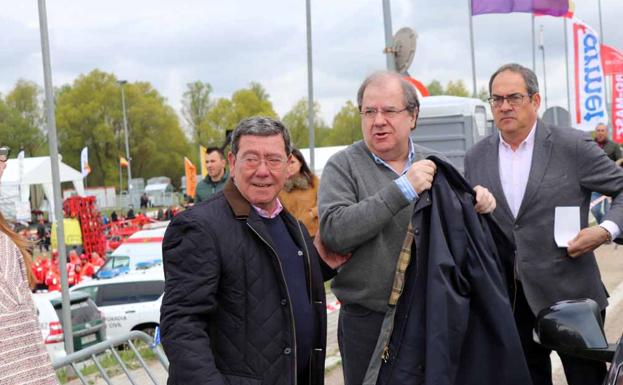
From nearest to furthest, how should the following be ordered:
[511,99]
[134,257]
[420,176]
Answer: [420,176]
[511,99]
[134,257]

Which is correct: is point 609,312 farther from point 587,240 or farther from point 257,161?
point 257,161

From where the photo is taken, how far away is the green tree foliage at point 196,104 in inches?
2623

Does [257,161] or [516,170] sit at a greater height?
[257,161]

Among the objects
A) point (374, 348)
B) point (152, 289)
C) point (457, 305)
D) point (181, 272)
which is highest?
point (181, 272)

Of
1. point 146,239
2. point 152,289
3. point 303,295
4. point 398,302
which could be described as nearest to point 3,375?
point 303,295

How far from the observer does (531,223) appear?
359cm

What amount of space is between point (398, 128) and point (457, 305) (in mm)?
764

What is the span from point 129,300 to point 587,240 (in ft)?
38.2

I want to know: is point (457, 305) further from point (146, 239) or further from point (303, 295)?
point (146, 239)

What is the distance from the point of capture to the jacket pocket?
2625 millimetres

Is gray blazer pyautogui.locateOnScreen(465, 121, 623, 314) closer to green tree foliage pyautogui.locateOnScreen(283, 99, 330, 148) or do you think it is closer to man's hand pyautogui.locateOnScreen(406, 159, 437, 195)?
man's hand pyautogui.locateOnScreen(406, 159, 437, 195)

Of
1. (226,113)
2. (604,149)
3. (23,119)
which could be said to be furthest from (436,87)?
(604,149)

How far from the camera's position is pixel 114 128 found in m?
67.4

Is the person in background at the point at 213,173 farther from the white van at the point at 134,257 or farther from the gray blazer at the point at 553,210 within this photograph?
the white van at the point at 134,257
